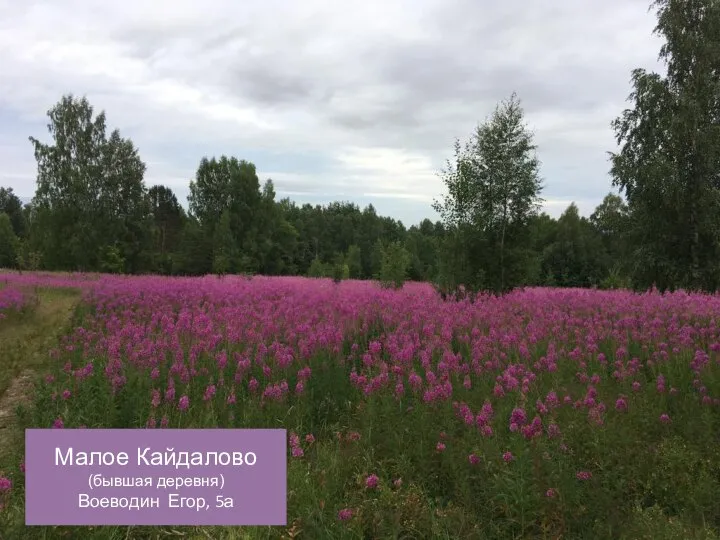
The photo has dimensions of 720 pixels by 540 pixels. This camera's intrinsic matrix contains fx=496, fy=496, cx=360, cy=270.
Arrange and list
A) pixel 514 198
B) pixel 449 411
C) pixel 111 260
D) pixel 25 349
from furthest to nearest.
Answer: pixel 111 260 < pixel 514 198 < pixel 25 349 < pixel 449 411

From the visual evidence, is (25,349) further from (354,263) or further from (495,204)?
(354,263)

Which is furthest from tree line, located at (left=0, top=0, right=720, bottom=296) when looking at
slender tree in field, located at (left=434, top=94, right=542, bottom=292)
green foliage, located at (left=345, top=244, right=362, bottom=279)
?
green foliage, located at (left=345, top=244, right=362, bottom=279)

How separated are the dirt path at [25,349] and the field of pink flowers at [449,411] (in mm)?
638

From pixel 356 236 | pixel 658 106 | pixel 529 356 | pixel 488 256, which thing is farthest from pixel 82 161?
pixel 356 236

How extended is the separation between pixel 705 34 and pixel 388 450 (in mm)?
22052

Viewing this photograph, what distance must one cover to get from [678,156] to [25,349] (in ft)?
69.6

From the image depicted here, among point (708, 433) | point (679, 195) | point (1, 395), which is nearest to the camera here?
point (708, 433)

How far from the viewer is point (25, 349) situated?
8.62 meters

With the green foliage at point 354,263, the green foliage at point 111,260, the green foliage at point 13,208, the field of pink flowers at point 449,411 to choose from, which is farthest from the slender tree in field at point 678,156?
the green foliage at point 13,208

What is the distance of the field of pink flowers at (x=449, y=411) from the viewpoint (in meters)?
3.36

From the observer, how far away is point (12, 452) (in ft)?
14.8

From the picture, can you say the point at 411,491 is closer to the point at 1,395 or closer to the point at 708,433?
the point at 708,433

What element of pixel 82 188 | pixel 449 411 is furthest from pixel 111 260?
pixel 449 411

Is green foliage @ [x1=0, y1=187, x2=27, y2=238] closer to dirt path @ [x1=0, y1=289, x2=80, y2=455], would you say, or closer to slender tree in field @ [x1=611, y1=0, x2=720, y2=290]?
dirt path @ [x1=0, y1=289, x2=80, y2=455]
